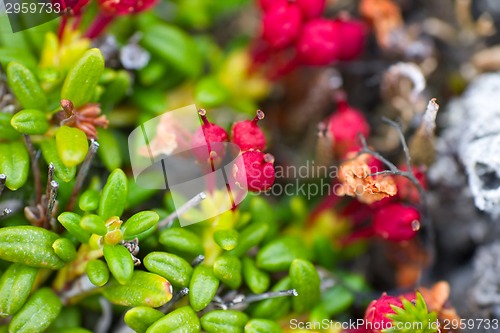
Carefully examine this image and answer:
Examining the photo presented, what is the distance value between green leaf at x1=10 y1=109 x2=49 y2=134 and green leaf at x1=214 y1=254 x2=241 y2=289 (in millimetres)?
663

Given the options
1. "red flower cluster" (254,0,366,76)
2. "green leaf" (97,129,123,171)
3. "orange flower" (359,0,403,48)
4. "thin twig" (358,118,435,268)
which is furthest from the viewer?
"orange flower" (359,0,403,48)

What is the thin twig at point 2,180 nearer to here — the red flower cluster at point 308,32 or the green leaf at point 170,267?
the green leaf at point 170,267

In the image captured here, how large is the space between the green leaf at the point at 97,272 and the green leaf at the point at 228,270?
32 centimetres

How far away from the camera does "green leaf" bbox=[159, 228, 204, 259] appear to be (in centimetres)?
171

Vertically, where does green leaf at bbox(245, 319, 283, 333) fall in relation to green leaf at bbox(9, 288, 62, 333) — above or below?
below

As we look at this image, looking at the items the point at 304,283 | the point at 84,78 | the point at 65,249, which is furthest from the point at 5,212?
the point at 304,283

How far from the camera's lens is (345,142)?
2135mm

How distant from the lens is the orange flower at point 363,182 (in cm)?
172

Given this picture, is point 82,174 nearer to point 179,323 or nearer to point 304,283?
point 179,323

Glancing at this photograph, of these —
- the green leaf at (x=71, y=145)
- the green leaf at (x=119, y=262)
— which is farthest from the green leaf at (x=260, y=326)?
the green leaf at (x=71, y=145)

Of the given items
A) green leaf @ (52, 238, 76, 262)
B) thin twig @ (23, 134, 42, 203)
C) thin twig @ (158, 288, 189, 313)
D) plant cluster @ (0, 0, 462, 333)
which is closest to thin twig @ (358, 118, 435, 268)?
plant cluster @ (0, 0, 462, 333)

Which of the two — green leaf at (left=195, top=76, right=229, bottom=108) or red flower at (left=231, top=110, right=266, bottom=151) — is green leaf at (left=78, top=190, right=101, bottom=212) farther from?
green leaf at (left=195, top=76, right=229, bottom=108)

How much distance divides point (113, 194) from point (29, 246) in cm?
27

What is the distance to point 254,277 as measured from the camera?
177cm
